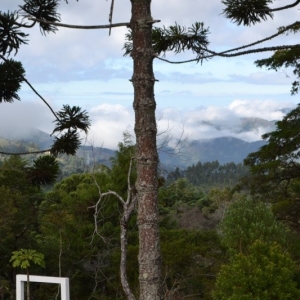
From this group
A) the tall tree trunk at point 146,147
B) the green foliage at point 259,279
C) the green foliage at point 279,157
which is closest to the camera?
the tall tree trunk at point 146,147

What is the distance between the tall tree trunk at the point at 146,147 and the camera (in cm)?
354

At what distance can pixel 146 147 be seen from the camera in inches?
140

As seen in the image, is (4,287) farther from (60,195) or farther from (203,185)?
(203,185)

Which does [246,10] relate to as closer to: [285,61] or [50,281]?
[50,281]

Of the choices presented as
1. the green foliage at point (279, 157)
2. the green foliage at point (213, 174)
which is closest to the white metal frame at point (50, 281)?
the green foliage at point (279, 157)

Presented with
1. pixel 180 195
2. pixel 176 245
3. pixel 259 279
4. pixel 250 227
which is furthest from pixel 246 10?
pixel 180 195

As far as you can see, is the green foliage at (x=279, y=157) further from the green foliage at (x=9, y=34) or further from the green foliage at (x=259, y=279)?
the green foliage at (x=9, y=34)

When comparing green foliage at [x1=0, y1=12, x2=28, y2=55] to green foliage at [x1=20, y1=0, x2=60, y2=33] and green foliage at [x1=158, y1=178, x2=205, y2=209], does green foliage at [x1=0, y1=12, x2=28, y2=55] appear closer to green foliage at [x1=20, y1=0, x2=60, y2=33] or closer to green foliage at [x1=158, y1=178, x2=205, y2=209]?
green foliage at [x1=20, y1=0, x2=60, y2=33]

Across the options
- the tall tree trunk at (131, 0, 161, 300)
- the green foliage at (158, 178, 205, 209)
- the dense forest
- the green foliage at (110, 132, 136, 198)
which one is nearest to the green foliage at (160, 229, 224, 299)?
the dense forest

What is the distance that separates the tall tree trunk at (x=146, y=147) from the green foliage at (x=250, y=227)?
34.1ft

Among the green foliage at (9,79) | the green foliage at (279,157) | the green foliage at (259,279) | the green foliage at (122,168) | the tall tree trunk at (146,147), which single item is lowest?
the green foliage at (259,279)

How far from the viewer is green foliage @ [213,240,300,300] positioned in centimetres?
931

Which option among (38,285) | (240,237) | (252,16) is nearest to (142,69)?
(252,16)

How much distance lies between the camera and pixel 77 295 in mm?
20344
